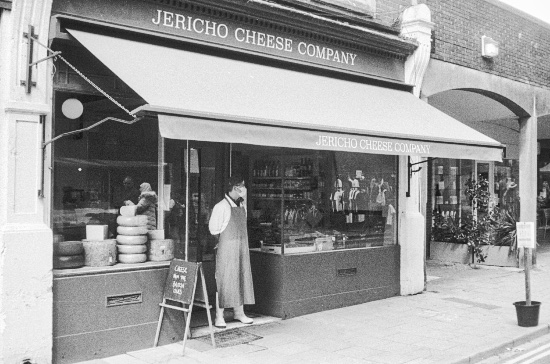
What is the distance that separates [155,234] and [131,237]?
407 millimetres

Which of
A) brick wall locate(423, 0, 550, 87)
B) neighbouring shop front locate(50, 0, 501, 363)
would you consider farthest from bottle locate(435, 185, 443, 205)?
neighbouring shop front locate(50, 0, 501, 363)

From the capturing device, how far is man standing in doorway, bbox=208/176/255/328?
7.72m

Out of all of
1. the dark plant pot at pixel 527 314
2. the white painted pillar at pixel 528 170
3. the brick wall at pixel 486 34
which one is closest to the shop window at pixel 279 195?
the dark plant pot at pixel 527 314

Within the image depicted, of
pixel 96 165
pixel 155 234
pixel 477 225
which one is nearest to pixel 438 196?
pixel 477 225

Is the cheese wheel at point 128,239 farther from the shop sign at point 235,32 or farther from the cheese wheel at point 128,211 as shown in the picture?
the shop sign at point 235,32

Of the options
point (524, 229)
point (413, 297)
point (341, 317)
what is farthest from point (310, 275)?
point (524, 229)

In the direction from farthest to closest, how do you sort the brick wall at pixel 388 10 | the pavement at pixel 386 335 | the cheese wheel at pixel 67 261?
the brick wall at pixel 388 10
the pavement at pixel 386 335
the cheese wheel at pixel 67 261

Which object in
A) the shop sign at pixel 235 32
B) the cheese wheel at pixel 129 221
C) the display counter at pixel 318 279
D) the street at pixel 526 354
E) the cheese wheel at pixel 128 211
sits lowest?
the street at pixel 526 354

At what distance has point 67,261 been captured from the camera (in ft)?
20.9

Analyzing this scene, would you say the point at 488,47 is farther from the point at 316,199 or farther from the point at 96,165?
the point at 96,165

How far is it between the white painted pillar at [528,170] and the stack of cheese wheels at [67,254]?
1034 cm

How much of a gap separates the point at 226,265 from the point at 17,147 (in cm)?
300

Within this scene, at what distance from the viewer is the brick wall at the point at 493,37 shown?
37.4 feet

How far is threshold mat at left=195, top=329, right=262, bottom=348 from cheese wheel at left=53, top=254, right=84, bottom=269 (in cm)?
174
